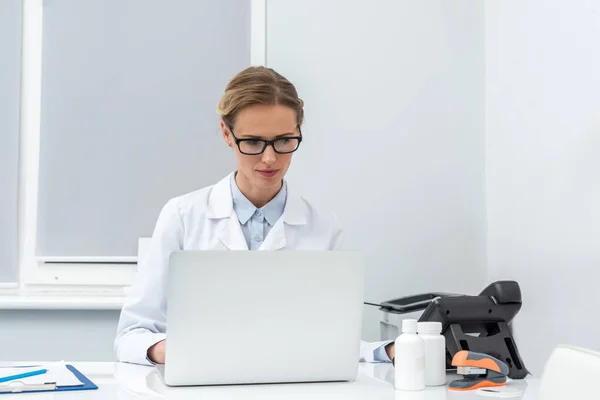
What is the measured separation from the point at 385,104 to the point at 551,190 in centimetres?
80

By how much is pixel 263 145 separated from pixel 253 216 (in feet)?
0.83

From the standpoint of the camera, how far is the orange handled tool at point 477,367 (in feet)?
4.30

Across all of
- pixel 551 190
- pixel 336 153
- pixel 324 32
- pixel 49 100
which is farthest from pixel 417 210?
pixel 49 100

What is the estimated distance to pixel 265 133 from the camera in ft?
5.83

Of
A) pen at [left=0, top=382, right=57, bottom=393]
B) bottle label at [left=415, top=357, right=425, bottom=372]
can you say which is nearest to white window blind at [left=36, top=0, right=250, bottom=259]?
pen at [left=0, top=382, right=57, bottom=393]

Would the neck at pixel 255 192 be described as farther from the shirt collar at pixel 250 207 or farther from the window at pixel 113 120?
the window at pixel 113 120

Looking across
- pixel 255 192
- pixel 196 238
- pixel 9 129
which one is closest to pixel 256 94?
pixel 255 192

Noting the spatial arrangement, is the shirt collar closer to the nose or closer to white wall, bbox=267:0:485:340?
the nose

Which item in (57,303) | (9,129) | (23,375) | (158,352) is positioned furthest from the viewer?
(9,129)

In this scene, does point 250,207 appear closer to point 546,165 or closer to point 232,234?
point 232,234

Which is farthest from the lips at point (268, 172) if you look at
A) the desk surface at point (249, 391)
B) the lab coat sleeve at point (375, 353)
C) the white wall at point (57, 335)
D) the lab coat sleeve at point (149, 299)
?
the white wall at point (57, 335)

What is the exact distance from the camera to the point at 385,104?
8.94ft

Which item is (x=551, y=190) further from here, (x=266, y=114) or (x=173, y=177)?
(x=173, y=177)

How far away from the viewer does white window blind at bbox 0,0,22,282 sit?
2682 mm
